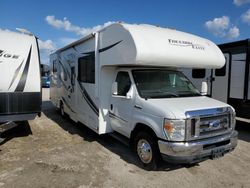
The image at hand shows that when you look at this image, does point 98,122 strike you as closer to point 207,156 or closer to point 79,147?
point 79,147

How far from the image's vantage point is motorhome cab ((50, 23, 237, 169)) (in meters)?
4.68

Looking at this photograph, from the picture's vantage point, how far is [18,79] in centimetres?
652

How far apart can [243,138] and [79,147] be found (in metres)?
4.99

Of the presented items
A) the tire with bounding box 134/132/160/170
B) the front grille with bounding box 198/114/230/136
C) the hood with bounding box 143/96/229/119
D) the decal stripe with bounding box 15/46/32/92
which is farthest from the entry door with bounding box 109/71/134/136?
the decal stripe with bounding box 15/46/32/92

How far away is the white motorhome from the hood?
323 centimetres

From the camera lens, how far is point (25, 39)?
6949 mm

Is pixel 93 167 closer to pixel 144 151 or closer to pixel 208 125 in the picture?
pixel 144 151

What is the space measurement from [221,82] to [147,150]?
5.11 meters

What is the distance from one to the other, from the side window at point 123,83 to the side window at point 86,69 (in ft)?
3.08

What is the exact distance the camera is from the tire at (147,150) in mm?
5031

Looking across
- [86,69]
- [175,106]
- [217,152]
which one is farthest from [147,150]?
[86,69]

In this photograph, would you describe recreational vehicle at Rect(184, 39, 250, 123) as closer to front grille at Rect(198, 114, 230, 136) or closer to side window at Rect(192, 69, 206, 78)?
side window at Rect(192, 69, 206, 78)

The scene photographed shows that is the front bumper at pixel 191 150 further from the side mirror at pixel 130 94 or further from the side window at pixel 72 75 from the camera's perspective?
the side window at pixel 72 75

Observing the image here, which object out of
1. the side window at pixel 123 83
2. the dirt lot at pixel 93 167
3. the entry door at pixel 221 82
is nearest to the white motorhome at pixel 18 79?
the dirt lot at pixel 93 167
